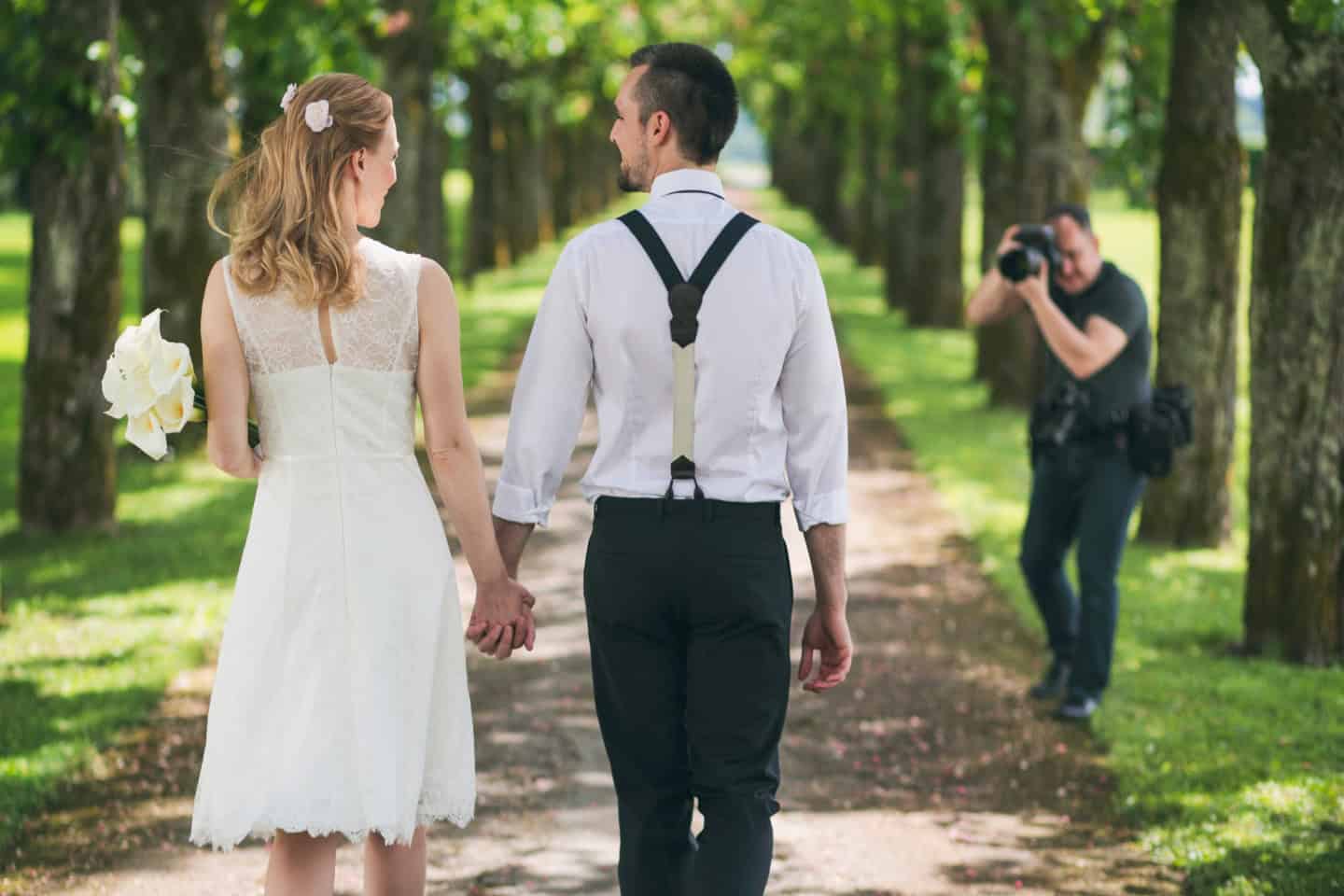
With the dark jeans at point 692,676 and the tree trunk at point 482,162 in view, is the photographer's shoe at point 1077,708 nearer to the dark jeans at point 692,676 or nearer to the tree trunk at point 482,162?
the dark jeans at point 692,676

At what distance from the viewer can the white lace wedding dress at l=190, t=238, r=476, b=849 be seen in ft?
13.0

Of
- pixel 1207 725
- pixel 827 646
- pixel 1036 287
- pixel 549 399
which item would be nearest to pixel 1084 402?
pixel 1036 287

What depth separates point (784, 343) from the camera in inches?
157

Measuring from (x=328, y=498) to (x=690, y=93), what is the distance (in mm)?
1208

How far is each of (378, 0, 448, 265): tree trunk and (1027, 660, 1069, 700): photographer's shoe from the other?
9550 millimetres

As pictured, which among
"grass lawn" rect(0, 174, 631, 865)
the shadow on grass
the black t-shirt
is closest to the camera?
"grass lawn" rect(0, 174, 631, 865)

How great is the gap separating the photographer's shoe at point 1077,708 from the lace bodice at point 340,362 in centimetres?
442

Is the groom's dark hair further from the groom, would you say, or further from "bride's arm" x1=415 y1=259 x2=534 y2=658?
"bride's arm" x1=415 y1=259 x2=534 y2=658

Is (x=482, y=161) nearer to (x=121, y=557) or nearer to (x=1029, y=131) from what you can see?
(x=1029, y=131)

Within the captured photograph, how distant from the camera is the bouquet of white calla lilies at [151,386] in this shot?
408cm

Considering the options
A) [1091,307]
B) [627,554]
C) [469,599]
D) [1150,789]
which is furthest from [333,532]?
[469,599]

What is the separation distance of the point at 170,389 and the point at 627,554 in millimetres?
1111

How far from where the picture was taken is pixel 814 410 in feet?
13.4

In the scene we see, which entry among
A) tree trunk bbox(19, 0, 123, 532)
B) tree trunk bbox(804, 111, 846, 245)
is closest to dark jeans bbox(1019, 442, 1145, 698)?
tree trunk bbox(19, 0, 123, 532)
